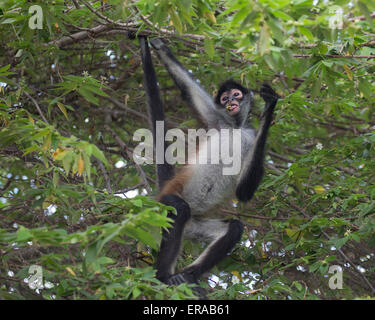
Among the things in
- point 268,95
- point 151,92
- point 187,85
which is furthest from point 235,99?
point 268,95

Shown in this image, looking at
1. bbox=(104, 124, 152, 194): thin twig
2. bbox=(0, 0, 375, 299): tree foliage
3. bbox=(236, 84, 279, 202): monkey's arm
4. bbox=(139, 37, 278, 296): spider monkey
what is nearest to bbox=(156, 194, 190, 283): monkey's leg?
bbox=(139, 37, 278, 296): spider monkey

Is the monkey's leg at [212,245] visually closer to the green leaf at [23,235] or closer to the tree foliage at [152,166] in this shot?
the tree foliage at [152,166]

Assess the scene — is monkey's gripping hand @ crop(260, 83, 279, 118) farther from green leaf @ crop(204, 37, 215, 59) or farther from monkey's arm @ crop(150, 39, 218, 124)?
monkey's arm @ crop(150, 39, 218, 124)

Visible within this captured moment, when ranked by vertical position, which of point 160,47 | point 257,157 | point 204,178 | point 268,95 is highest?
point 160,47

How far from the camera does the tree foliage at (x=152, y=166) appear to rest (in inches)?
103

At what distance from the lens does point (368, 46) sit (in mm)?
3684

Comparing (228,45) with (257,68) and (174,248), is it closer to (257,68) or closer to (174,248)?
(257,68)

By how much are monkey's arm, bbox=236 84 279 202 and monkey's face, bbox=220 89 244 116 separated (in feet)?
1.89

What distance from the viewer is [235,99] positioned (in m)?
4.92

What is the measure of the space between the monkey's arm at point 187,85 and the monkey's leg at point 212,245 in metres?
1.15

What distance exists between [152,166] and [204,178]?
712 millimetres

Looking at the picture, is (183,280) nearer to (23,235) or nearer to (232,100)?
(23,235)

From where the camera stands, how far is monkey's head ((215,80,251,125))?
4.91 m
